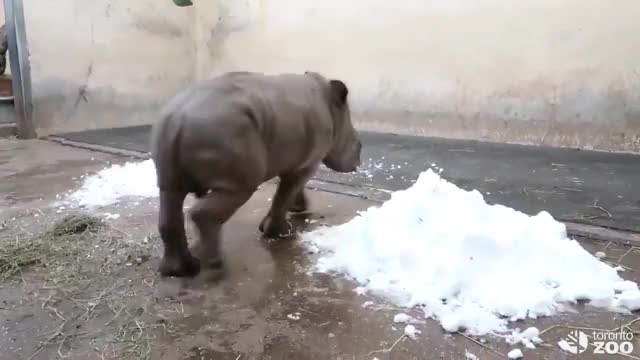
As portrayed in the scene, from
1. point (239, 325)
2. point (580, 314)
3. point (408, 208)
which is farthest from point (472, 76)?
point (239, 325)

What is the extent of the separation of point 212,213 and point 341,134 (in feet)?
2.67

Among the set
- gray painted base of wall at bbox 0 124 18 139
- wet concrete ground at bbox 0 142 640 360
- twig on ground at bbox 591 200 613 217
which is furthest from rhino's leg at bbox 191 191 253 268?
gray painted base of wall at bbox 0 124 18 139

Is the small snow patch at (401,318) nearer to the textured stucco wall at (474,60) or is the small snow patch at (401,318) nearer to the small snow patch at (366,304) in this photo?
the small snow patch at (366,304)

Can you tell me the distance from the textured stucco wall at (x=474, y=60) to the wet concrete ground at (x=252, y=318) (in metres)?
2.89

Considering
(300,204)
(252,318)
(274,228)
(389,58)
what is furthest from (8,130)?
(252,318)

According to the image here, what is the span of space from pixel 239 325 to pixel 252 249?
635 millimetres

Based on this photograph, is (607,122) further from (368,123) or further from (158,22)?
(158,22)

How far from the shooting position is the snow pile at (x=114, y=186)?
2.83 metres

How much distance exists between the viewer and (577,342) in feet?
4.60

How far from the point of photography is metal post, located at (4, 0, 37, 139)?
5.42 meters

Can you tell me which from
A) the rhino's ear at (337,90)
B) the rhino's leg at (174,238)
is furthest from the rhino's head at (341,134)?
the rhino's leg at (174,238)

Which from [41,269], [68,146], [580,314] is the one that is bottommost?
[68,146]

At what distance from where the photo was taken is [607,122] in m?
4.56

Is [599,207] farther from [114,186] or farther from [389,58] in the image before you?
[389,58]
